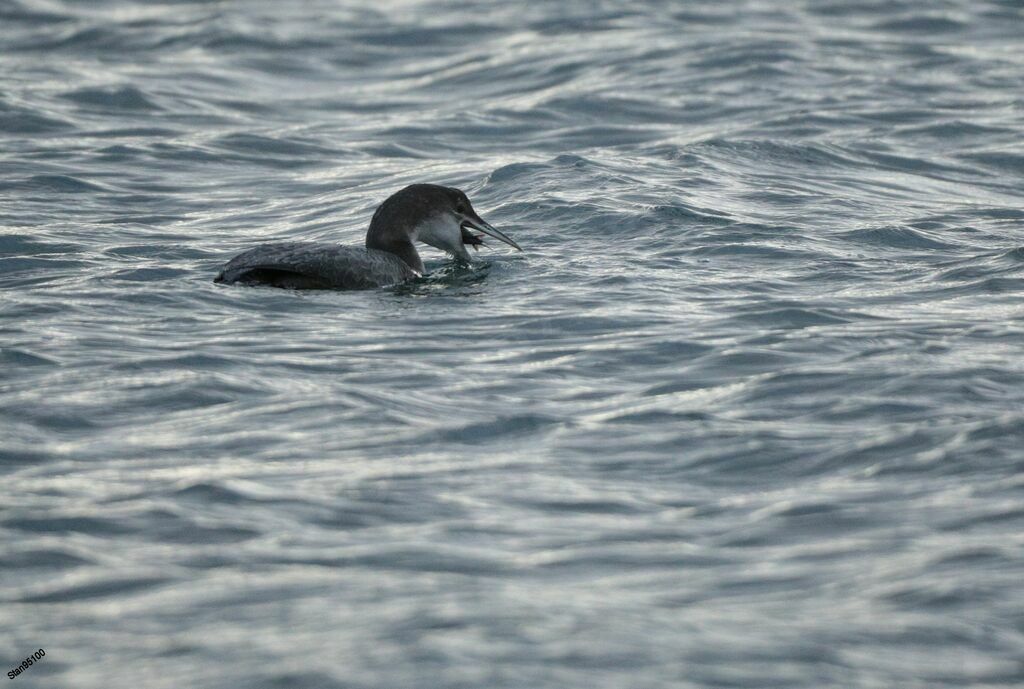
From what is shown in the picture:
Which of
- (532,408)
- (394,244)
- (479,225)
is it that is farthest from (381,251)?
(532,408)

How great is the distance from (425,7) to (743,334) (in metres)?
14.8

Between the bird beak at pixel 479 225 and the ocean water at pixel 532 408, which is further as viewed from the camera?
the bird beak at pixel 479 225

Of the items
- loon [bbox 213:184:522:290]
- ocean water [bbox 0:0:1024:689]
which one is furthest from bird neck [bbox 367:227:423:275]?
ocean water [bbox 0:0:1024:689]

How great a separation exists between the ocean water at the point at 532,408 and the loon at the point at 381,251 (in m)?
0.19

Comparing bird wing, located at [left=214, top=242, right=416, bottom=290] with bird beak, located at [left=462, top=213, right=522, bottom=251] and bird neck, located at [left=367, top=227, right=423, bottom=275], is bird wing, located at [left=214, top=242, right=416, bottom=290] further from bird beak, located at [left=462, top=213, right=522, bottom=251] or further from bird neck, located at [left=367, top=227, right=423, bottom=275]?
bird beak, located at [left=462, top=213, right=522, bottom=251]

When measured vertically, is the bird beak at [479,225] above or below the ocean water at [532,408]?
above

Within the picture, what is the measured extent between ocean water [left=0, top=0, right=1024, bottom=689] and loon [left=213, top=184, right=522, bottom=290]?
0.19 meters

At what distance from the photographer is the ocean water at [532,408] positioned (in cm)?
539

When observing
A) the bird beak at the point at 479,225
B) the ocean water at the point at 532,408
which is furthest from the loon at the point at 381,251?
the ocean water at the point at 532,408

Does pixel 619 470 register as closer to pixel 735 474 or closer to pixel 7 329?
pixel 735 474

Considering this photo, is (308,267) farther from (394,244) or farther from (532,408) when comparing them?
(532,408)

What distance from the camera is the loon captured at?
9508 millimetres

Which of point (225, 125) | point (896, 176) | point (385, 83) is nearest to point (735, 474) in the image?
point (896, 176)

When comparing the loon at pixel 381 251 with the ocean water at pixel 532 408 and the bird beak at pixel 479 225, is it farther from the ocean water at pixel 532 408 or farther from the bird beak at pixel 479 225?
the ocean water at pixel 532 408
